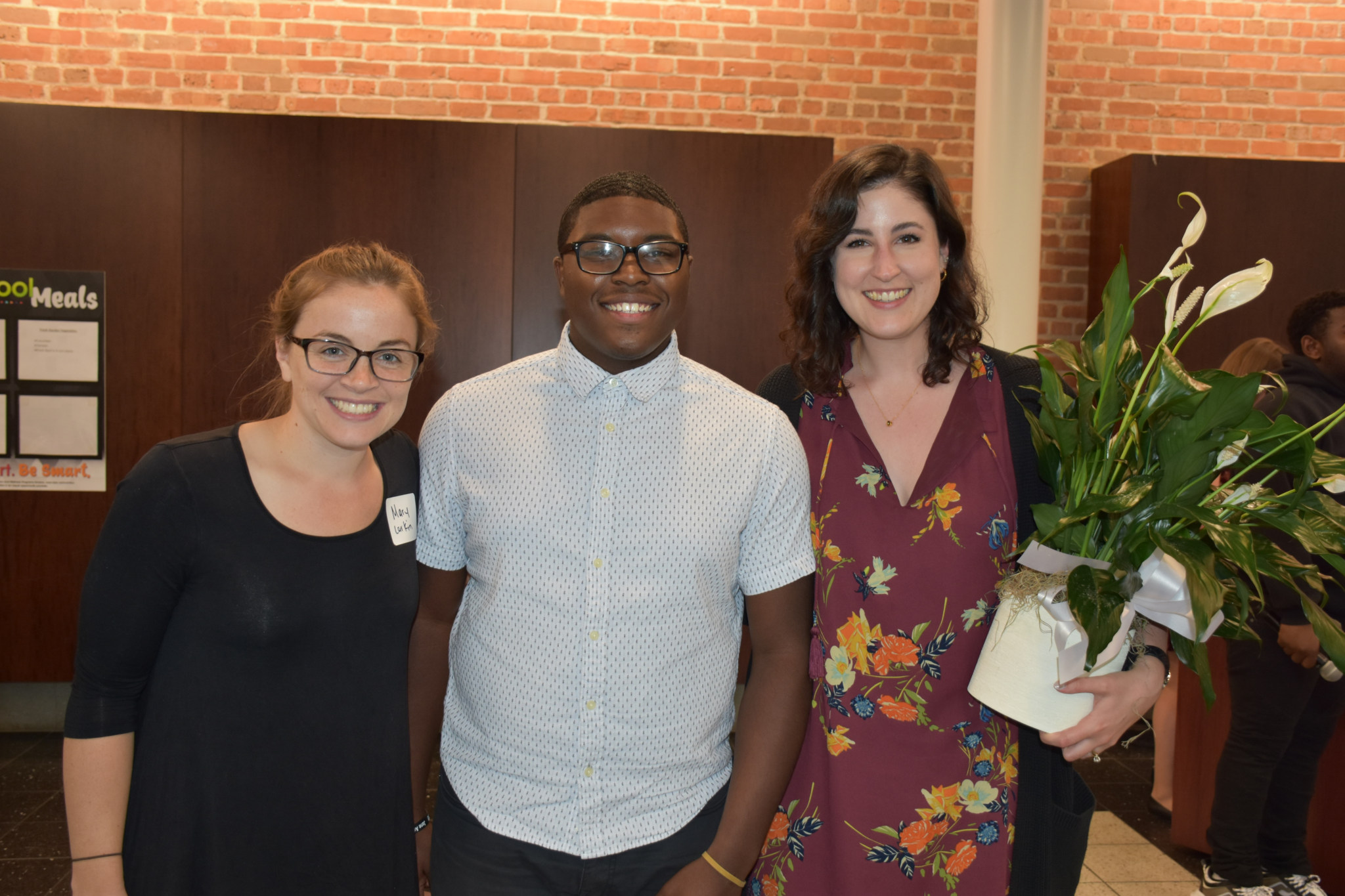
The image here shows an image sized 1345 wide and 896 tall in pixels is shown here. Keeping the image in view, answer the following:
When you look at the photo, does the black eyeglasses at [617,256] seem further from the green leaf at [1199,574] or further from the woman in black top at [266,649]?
the green leaf at [1199,574]

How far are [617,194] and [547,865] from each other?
1.14 m

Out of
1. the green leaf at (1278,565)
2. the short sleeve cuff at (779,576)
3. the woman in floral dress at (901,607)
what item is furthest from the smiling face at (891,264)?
the green leaf at (1278,565)

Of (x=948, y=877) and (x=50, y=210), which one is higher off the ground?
(x=50, y=210)

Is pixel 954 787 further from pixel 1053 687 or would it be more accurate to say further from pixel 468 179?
pixel 468 179

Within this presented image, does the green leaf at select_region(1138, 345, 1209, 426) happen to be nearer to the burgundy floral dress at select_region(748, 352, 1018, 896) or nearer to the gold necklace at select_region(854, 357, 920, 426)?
the burgundy floral dress at select_region(748, 352, 1018, 896)

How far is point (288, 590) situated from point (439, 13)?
14.3ft

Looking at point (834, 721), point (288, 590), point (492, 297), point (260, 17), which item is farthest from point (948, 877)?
point (260, 17)

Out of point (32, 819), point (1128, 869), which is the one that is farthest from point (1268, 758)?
point (32, 819)

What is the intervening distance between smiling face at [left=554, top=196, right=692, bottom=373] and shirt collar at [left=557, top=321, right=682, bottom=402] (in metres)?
0.03

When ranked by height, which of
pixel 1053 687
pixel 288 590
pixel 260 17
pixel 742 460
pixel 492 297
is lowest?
pixel 1053 687

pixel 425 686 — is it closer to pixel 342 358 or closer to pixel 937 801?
pixel 342 358

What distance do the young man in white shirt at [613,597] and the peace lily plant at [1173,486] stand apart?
0.45 meters

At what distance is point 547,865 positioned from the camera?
1.47 metres

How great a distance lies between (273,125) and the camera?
4352 mm
